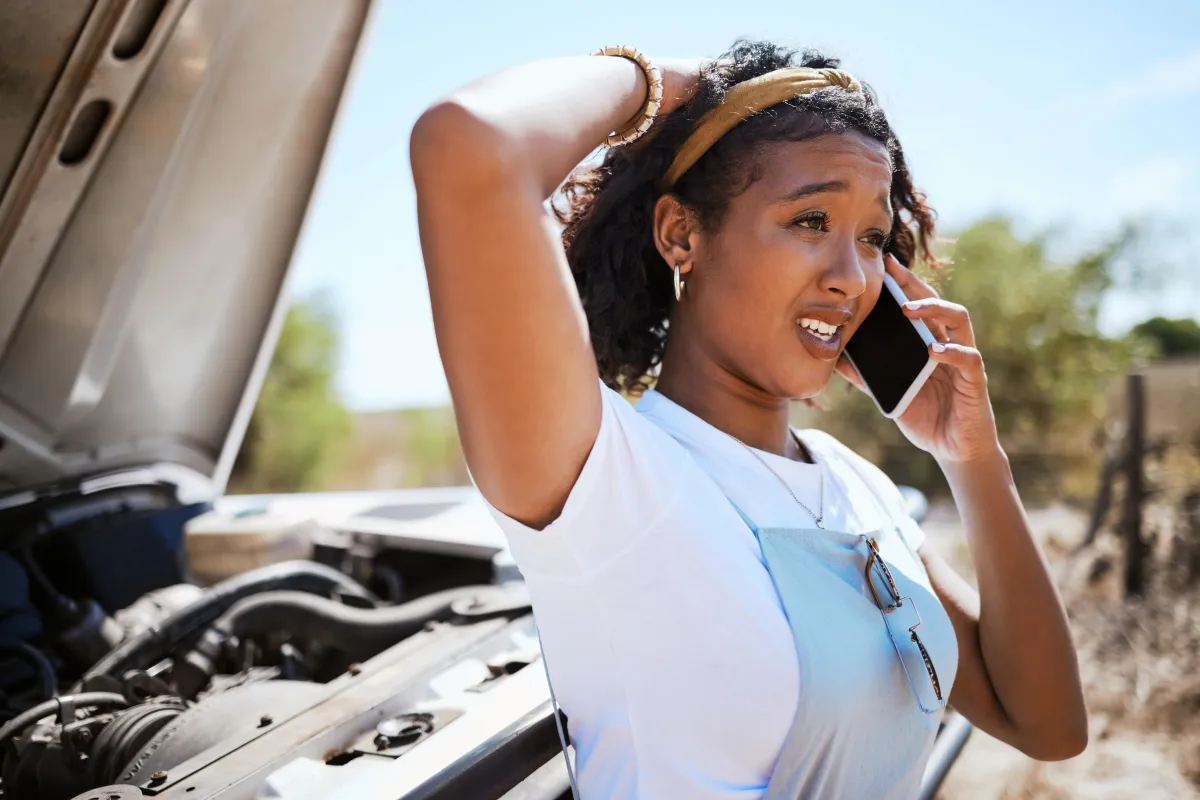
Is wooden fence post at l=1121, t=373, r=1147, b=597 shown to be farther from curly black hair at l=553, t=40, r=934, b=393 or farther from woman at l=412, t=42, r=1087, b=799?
curly black hair at l=553, t=40, r=934, b=393

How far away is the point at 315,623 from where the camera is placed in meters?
2.04

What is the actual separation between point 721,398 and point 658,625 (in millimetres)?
474

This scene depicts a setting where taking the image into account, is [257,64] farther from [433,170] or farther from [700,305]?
[433,170]

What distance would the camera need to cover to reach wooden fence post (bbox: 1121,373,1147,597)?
17.4 ft

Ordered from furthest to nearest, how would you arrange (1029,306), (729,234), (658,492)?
(1029,306), (729,234), (658,492)

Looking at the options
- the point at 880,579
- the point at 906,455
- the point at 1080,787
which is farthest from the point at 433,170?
the point at 906,455

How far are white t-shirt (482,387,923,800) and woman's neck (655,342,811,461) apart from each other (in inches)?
12.0

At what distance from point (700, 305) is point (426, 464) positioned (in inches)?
713

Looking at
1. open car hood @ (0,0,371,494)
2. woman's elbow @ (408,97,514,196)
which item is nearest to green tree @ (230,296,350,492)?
open car hood @ (0,0,371,494)

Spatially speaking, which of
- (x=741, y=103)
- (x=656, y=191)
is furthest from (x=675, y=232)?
(x=741, y=103)

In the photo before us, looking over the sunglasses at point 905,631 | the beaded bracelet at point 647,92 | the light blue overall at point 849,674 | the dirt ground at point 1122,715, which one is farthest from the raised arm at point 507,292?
the dirt ground at point 1122,715

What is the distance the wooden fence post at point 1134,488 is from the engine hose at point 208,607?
16.2 feet

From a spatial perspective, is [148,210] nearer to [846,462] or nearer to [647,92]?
[647,92]

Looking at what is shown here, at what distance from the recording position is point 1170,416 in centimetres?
663
